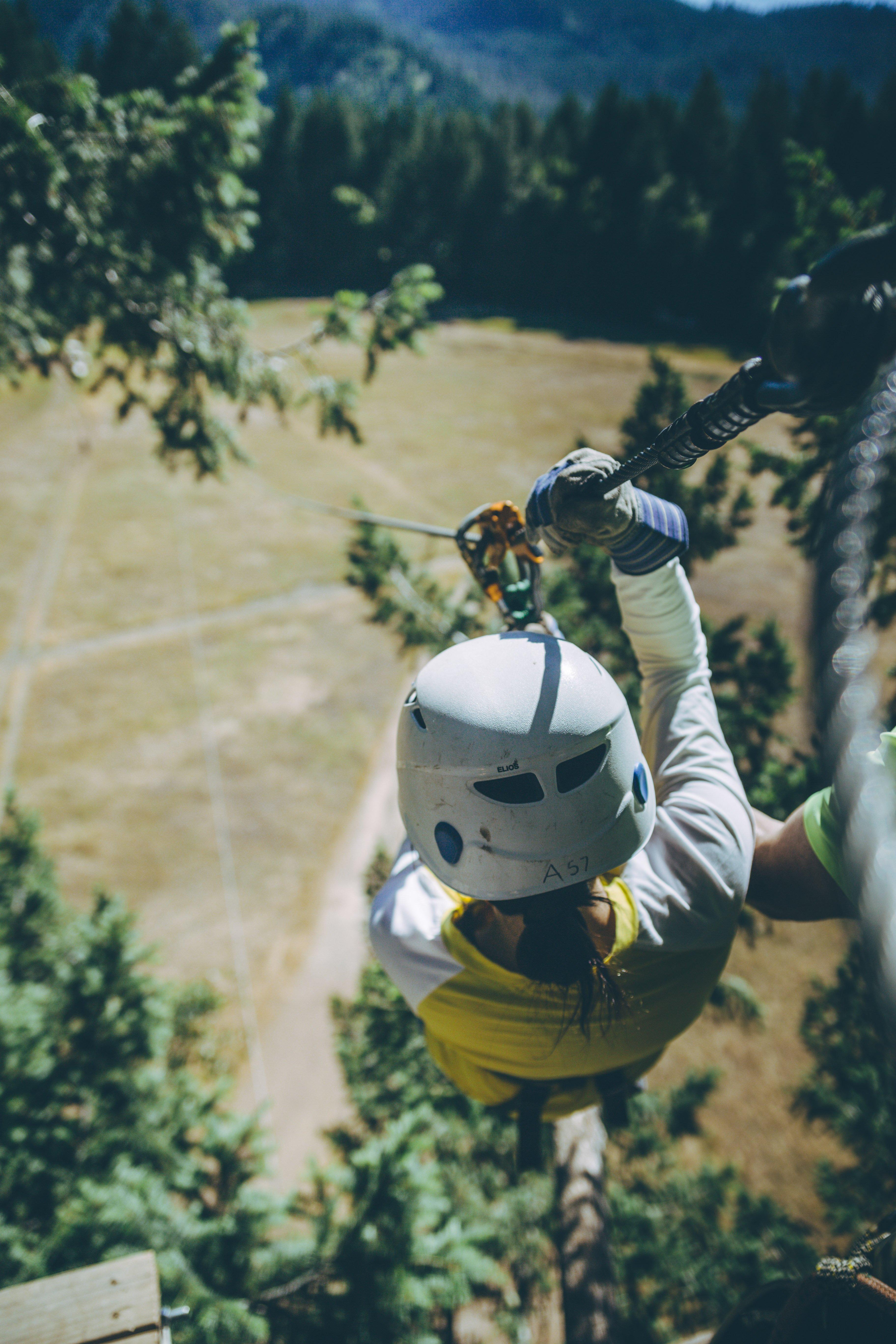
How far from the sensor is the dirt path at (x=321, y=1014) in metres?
6.85

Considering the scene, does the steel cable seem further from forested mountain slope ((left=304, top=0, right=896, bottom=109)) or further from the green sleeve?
forested mountain slope ((left=304, top=0, right=896, bottom=109))

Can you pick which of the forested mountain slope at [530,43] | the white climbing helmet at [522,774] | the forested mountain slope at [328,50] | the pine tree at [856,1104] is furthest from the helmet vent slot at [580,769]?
the forested mountain slope at [328,50]

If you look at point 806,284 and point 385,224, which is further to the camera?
point 385,224

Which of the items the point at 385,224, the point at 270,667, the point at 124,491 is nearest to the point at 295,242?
the point at 385,224

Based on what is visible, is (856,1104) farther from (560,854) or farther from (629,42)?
(629,42)

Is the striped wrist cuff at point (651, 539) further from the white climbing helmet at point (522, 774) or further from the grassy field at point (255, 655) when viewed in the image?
the grassy field at point (255, 655)

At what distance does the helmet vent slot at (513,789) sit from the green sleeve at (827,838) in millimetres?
653

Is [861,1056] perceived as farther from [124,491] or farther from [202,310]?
[124,491]

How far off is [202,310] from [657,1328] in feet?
25.6

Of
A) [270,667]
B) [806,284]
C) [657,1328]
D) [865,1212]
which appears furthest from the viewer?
[270,667]

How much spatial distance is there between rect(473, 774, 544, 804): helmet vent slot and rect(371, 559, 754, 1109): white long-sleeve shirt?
1.06 feet

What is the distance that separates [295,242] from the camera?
1480 inches

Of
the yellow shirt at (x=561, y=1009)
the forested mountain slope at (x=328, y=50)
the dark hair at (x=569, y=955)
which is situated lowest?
the yellow shirt at (x=561, y=1009)

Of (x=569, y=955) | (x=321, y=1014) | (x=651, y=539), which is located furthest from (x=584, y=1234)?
(x=321, y=1014)
